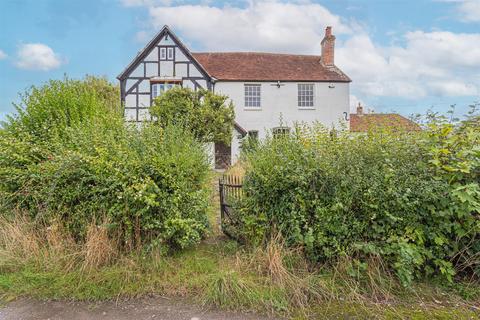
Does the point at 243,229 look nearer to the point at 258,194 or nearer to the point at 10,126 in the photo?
the point at 258,194

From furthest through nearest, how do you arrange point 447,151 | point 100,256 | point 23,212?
point 23,212 < point 100,256 < point 447,151

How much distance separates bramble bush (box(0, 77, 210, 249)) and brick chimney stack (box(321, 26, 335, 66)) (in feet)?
57.8

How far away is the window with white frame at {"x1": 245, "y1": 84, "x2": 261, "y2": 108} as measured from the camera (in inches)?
723

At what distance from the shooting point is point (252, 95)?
18.4 m

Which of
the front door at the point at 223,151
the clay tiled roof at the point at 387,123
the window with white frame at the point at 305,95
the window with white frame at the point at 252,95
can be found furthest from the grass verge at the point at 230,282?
the window with white frame at the point at 305,95

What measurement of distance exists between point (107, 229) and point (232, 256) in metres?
1.63

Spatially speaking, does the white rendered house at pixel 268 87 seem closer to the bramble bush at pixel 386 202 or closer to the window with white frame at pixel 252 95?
the window with white frame at pixel 252 95

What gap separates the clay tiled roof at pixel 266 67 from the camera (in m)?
18.3

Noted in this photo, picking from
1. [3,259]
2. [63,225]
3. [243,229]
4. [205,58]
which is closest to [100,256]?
[63,225]

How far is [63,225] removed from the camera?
368 cm

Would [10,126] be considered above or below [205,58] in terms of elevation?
below

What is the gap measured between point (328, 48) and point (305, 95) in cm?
375

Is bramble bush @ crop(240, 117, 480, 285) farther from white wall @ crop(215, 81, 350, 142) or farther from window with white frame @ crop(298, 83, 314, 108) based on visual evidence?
window with white frame @ crop(298, 83, 314, 108)

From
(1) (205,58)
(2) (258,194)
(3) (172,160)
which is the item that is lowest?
(2) (258,194)
